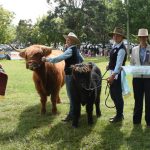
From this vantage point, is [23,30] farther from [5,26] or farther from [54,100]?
[54,100]

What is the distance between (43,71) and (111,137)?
2.61 meters

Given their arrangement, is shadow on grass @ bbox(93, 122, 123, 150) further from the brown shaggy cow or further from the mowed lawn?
the brown shaggy cow

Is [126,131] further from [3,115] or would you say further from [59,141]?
[3,115]

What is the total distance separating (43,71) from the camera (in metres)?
9.59

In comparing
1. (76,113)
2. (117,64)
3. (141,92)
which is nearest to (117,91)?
(141,92)

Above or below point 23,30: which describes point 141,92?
below

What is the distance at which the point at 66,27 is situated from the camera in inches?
2398

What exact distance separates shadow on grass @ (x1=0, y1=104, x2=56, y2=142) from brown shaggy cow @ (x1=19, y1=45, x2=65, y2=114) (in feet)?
1.21

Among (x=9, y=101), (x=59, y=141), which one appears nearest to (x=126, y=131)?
(x=59, y=141)

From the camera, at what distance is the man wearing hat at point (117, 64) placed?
27.6 feet

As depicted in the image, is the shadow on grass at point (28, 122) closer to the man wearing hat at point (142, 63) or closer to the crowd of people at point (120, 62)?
the crowd of people at point (120, 62)

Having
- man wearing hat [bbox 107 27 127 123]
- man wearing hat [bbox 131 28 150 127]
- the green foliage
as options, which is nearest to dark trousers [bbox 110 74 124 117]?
man wearing hat [bbox 107 27 127 123]

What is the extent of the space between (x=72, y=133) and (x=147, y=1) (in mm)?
40620

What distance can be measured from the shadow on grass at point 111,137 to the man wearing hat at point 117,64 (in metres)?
0.43
